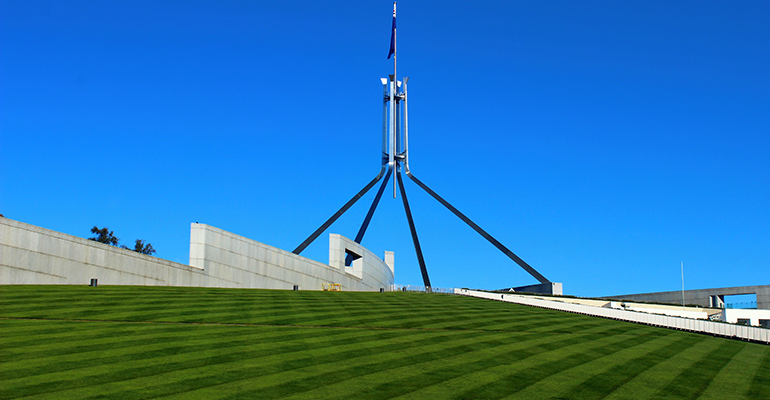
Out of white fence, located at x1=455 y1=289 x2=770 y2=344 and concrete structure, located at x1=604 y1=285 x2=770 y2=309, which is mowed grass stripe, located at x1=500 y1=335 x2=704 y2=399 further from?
concrete structure, located at x1=604 y1=285 x2=770 y2=309

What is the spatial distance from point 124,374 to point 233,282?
27.0 metres

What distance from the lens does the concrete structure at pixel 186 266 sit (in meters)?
28.9

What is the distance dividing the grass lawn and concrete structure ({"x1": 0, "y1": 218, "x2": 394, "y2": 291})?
6.38 metres

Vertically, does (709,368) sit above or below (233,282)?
below

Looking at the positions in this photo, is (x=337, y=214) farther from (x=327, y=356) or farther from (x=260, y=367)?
(x=260, y=367)

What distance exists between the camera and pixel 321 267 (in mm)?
43719

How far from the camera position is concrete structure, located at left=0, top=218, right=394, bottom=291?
28891 millimetres

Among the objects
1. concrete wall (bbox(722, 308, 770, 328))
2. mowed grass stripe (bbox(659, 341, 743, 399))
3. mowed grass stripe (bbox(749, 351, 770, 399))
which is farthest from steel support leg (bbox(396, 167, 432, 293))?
mowed grass stripe (bbox(749, 351, 770, 399))

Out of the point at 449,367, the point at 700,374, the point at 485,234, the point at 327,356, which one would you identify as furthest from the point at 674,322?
the point at 485,234

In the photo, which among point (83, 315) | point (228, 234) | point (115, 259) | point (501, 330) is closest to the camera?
point (83, 315)

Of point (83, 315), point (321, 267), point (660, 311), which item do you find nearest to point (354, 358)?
point (83, 315)

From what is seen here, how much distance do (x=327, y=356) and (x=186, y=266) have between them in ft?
77.6

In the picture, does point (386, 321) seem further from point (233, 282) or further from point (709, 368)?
point (233, 282)

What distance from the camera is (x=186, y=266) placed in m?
35.0
